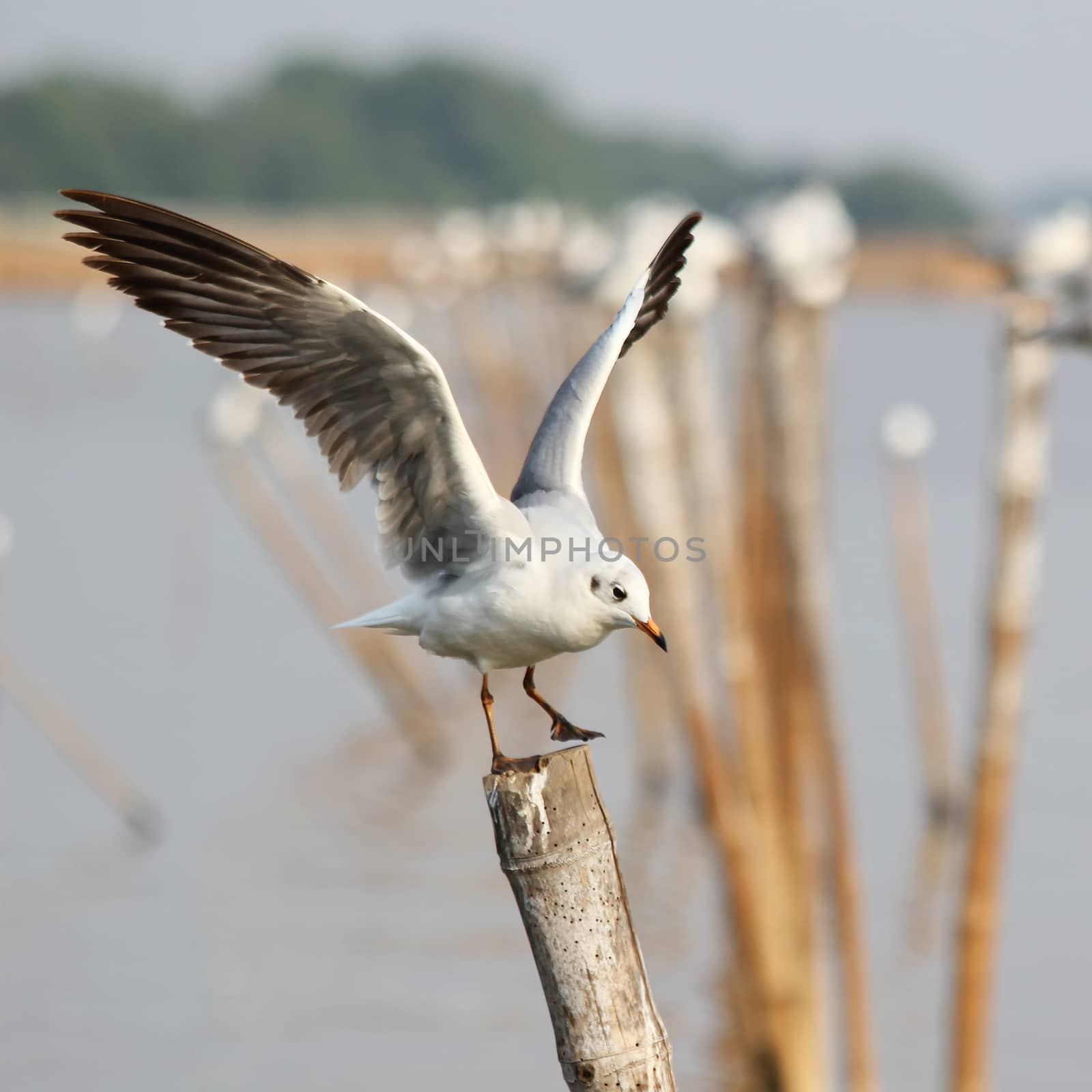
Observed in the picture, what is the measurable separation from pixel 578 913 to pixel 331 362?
1442 mm

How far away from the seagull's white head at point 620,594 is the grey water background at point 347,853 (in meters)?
5.04

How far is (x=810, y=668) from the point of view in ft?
24.8

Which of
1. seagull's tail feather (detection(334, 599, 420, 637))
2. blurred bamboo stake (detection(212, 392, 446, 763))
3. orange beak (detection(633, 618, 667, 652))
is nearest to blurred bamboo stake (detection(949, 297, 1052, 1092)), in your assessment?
seagull's tail feather (detection(334, 599, 420, 637))

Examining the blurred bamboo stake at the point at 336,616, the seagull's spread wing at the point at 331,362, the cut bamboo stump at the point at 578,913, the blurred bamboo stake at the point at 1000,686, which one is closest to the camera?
the cut bamboo stump at the point at 578,913

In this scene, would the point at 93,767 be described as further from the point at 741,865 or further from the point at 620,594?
the point at 620,594

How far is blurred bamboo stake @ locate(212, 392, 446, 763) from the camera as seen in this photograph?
43.3 ft

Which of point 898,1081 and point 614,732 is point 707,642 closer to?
point 614,732

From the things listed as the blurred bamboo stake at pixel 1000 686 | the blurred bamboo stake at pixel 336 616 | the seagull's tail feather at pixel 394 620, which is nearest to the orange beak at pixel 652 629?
the seagull's tail feather at pixel 394 620

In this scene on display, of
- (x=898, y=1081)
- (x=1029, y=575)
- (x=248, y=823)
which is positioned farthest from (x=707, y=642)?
(x=1029, y=575)

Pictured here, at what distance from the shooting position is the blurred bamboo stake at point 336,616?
43.3 feet

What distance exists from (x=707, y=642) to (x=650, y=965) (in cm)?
414

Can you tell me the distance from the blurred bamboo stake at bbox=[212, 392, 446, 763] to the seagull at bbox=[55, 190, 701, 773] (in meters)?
8.64

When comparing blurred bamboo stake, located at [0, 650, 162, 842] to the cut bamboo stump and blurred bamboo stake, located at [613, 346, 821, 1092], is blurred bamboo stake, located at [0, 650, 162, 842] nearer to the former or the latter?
blurred bamboo stake, located at [613, 346, 821, 1092]

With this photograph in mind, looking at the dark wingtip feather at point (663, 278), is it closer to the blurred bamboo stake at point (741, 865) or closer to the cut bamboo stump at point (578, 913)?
the cut bamboo stump at point (578, 913)
